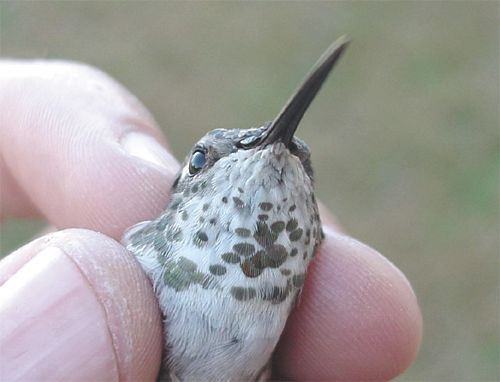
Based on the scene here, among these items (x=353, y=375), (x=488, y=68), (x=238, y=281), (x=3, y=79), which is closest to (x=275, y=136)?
(x=238, y=281)

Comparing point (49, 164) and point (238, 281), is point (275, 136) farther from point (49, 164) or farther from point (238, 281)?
point (49, 164)

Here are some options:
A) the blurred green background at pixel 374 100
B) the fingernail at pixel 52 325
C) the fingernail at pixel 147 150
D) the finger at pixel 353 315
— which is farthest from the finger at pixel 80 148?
the blurred green background at pixel 374 100

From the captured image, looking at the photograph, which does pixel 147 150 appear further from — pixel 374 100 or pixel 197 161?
pixel 374 100

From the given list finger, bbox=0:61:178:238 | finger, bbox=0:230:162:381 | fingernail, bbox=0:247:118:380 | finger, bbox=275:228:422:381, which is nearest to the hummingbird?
finger, bbox=0:230:162:381

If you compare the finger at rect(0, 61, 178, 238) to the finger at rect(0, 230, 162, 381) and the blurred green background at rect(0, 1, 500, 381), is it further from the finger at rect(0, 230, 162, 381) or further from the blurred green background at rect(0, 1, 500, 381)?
the blurred green background at rect(0, 1, 500, 381)

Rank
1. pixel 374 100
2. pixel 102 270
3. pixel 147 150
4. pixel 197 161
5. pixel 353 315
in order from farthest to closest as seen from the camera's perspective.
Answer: pixel 374 100 → pixel 147 150 → pixel 353 315 → pixel 197 161 → pixel 102 270

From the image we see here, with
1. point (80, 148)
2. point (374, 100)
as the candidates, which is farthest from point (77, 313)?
point (374, 100)
